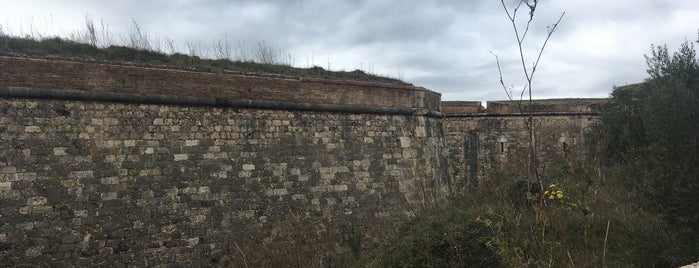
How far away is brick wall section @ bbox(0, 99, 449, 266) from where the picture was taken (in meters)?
7.82

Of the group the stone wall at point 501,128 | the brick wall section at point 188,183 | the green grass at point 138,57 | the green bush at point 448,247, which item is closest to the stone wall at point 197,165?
the brick wall section at point 188,183

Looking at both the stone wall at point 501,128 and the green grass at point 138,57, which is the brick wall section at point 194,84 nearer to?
the green grass at point 138,57

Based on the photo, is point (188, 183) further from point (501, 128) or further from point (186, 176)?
point (501, 128)

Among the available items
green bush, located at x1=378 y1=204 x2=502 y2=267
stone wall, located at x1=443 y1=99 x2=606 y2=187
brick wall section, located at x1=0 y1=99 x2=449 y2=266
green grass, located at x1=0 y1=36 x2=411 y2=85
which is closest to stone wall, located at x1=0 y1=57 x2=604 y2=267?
brick wall section, located at x1=0 y1=99 x2=449 y2=266

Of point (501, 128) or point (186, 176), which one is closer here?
point (186, 176)

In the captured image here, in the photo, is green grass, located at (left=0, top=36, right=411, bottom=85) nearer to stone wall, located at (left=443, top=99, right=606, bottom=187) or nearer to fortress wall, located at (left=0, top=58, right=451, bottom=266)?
fortress wall, located at (left=0, top=58, right=451, bottom=266)

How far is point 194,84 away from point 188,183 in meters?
1.92

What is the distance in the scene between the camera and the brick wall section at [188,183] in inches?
308

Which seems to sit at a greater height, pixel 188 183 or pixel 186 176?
pixel 186 176

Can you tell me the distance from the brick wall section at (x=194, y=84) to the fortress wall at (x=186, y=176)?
25 millimetres

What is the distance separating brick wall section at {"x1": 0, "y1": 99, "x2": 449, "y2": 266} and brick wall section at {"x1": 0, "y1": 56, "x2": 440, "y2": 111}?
1.09 ft

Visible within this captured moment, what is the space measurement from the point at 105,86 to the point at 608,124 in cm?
1533

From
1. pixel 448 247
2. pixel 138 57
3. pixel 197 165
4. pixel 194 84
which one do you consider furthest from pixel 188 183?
pixel 448 247

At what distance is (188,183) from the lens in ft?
29.6
